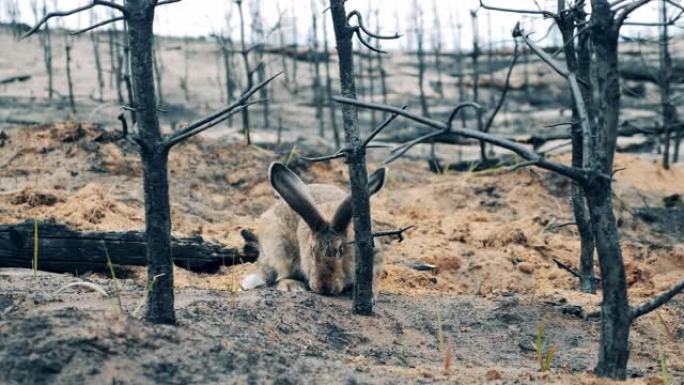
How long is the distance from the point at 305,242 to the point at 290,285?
41cm

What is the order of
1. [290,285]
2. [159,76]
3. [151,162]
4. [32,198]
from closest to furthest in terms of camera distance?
[151,162]
[290,285]
[32,198]
[159,76]

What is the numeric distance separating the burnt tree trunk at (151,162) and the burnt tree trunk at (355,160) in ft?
5.90

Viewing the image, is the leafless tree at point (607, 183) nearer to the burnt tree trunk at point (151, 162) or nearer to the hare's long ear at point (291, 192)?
the burnt tree trunk at point (151, 162)

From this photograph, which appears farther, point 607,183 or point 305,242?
point 305,242

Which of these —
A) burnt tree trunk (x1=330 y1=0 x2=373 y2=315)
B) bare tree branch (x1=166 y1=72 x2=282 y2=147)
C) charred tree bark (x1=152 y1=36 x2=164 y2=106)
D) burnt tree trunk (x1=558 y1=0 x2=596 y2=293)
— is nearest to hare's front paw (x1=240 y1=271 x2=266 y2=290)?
burnt tree trunk (x1=330 y1=0 x2=373 y2=315)

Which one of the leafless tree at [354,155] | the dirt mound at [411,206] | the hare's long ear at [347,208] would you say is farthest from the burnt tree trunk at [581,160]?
the leafless tree at [354,155]

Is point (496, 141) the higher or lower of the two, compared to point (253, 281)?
higher

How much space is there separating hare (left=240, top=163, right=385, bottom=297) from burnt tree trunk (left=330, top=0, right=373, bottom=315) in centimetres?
39

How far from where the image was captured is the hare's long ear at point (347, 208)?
7695mm

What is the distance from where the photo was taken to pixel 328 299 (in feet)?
25.0

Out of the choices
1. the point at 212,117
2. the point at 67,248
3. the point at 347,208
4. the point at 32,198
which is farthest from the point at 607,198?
the point at 32,198

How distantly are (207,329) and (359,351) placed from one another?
118 cm

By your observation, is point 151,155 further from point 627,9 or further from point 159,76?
point 159,76

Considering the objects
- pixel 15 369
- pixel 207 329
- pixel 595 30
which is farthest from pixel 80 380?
pixel 595 30
